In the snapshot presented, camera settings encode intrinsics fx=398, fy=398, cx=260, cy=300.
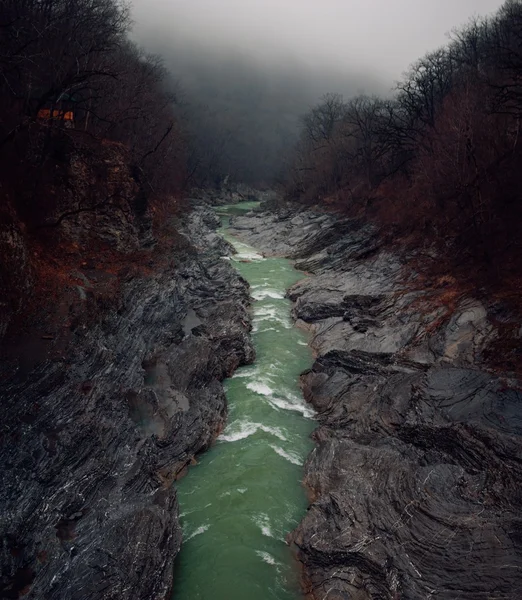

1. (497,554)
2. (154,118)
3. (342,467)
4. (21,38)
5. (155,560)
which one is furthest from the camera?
(154,118)

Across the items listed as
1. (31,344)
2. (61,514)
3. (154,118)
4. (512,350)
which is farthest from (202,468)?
(154,118)

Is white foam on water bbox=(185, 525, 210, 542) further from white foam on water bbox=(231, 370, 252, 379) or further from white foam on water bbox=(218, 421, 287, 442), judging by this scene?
white foam on water bbox=(231, 370, 252, 379)

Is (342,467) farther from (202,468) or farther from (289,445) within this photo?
(202,468)

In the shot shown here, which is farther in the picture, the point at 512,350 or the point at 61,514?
the point at 512,350

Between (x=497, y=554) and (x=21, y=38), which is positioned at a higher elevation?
(x=21, y=38)

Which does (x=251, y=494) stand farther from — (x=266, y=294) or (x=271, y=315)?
(x=266, y=294)

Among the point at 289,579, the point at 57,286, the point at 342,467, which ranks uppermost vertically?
the point at 57,286
